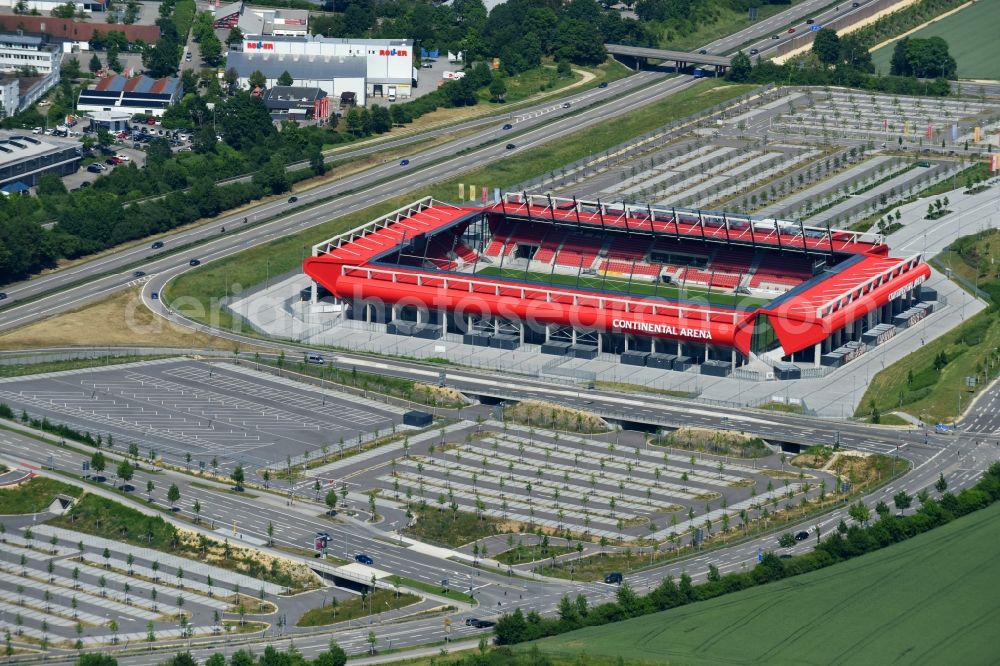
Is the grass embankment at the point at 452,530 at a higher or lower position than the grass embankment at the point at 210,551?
higher

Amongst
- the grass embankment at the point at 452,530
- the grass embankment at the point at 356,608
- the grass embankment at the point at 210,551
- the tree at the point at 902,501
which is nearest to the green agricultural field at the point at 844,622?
the tree at the point at 902,501

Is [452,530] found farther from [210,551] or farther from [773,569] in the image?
[773,569]

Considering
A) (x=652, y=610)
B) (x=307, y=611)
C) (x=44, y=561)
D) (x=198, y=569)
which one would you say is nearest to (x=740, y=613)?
(x=652, y=610)

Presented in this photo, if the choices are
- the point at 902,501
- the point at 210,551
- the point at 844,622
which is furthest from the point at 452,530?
the point at 844,622

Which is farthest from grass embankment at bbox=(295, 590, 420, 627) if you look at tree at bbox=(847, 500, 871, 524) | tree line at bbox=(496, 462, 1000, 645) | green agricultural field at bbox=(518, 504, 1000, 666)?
tree at bbox=(847, 500, 871, 524)

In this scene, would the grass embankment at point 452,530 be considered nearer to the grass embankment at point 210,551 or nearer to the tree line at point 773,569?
the grass embankment at point 210,551

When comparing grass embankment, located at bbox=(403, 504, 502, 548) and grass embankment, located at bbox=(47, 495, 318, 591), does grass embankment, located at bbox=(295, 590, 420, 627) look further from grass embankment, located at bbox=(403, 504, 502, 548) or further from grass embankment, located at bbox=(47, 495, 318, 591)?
grass embankment, located at bbox=(403, 504, 502, 548)
